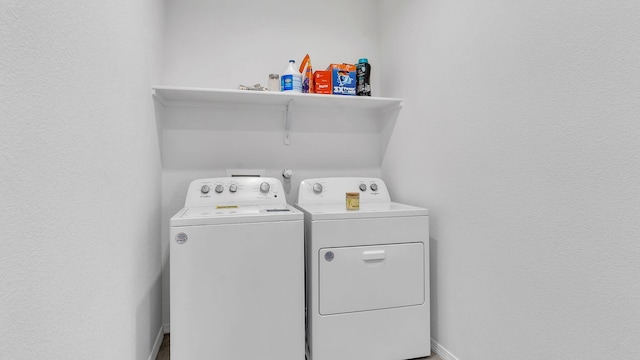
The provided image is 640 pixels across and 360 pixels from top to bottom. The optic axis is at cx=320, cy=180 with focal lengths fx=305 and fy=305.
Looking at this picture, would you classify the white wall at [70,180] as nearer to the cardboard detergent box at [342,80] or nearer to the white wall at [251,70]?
the white wall at [251,70]

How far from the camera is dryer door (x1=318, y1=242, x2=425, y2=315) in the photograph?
1.54 m

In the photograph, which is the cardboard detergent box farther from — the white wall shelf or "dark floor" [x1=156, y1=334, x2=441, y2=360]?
"dark floor" [x1=156, y1=334, x2=441, y2=360]

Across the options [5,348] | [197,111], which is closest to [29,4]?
[5,348]

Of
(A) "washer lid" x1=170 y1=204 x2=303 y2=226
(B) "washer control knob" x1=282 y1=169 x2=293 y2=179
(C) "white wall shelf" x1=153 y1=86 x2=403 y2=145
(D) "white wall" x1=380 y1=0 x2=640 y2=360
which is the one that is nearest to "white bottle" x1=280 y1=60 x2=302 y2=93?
(C) "white wall shelf" x1=153 y1=86 x2=403 y2=145

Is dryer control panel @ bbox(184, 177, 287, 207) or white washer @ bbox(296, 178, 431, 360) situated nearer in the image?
white washer @ bbox(296, 178, 431, 360)

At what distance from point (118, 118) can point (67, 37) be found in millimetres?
399

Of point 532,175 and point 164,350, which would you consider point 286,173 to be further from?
point 532,175

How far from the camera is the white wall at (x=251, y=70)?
2035mm

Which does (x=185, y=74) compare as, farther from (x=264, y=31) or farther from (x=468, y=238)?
(x=468, y=238)

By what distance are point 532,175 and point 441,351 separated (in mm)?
1102

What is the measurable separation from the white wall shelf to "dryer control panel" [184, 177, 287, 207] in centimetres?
41

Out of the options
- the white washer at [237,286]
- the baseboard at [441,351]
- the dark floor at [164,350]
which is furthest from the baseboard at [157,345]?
the baseboard at [441,351]

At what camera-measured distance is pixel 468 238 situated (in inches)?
57.8

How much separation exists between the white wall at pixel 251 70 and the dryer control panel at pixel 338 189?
0.19 metres
